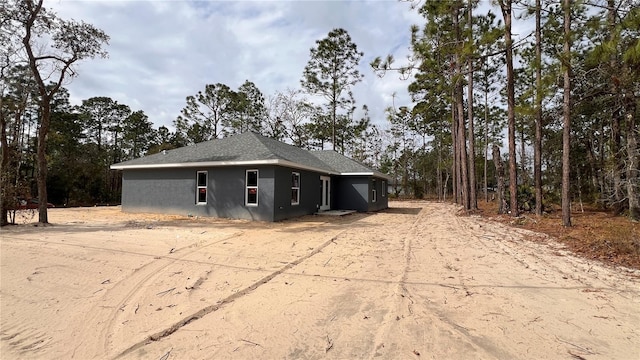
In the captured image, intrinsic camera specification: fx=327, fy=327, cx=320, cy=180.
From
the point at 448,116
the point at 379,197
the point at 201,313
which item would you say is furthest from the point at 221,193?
the point at 448,116

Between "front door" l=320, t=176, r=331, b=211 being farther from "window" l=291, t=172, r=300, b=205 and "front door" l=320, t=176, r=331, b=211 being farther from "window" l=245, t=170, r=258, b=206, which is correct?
"window" l=245, t=170, r=258, b=206

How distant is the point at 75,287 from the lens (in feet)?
15.2

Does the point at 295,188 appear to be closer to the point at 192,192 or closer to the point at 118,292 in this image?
the point at 192,192

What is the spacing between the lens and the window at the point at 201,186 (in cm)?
1325

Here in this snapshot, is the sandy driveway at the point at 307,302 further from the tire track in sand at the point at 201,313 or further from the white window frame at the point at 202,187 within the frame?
the white window frame at the point at 202,187

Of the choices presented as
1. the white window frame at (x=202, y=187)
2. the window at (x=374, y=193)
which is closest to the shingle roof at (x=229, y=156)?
the white window frame at (x=202, y=187)

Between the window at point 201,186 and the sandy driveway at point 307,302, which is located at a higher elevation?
the window at point 201,186

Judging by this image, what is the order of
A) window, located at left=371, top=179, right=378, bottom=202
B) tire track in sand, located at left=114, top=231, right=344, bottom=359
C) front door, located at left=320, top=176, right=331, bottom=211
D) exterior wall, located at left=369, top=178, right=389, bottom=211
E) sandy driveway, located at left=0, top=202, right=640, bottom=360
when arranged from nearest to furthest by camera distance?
sandy driveway, located at left=0, top=202, right=640, bottom=360 < tire track in sand, located at left=114, top=231, right=344, bottom=359 < front door, located at left=320, top=176, right=331, bottom=211 < exterior wall, located at left=369, top=178, right=389, bottom=211 < window, located at left=371, top=179, right=378, bottom=202

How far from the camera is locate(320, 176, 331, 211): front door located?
640 inches

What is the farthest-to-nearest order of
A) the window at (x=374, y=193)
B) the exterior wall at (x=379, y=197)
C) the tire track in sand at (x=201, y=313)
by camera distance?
1. the window at (x=374, y=193)
2. the exterior wall at (x=379, y=197)
3. the tire track in sand at (x=201, y=313)

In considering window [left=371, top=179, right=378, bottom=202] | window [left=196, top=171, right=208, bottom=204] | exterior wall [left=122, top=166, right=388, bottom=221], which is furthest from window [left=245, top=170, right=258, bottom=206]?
window [left=371, top=179, right=378, bottom=202]

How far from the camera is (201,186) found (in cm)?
1330

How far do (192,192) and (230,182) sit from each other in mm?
2017

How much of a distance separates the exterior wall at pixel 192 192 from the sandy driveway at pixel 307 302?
15.6ft
